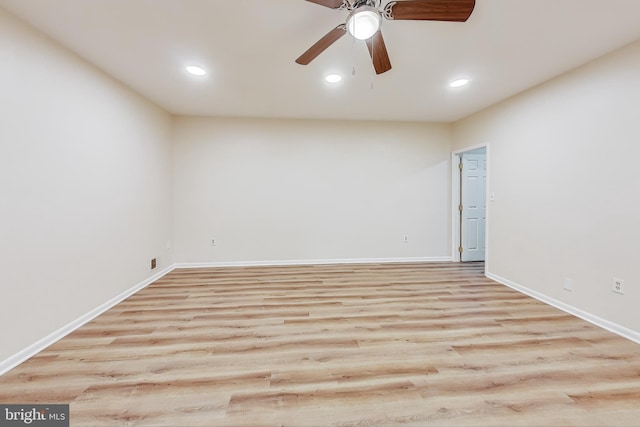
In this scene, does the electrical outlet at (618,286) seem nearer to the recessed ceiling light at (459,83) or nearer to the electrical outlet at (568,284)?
the electrical outlet at (568,284)

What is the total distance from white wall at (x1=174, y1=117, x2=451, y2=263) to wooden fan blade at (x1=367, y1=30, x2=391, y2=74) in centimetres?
239

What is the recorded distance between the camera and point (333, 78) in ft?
9.35

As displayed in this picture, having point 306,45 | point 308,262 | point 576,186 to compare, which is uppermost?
point 306,45

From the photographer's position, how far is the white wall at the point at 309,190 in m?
4.30

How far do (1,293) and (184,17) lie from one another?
223 cm

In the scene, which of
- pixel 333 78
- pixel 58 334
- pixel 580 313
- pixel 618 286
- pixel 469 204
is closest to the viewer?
pixel 58 334

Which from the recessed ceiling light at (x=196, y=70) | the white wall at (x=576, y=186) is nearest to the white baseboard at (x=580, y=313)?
the white wall at (x=576, y=186)

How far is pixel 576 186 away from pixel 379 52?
2.40 meters

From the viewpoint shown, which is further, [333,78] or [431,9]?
[333,78]

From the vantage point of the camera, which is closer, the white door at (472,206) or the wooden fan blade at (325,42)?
the wooden fan blade at (325,42)

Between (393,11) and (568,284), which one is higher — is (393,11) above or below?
above

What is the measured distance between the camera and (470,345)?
2074 millimetres

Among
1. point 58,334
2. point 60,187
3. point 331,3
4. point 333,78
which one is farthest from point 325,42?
point 58,334

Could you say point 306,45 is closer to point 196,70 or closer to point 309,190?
point 196,70
